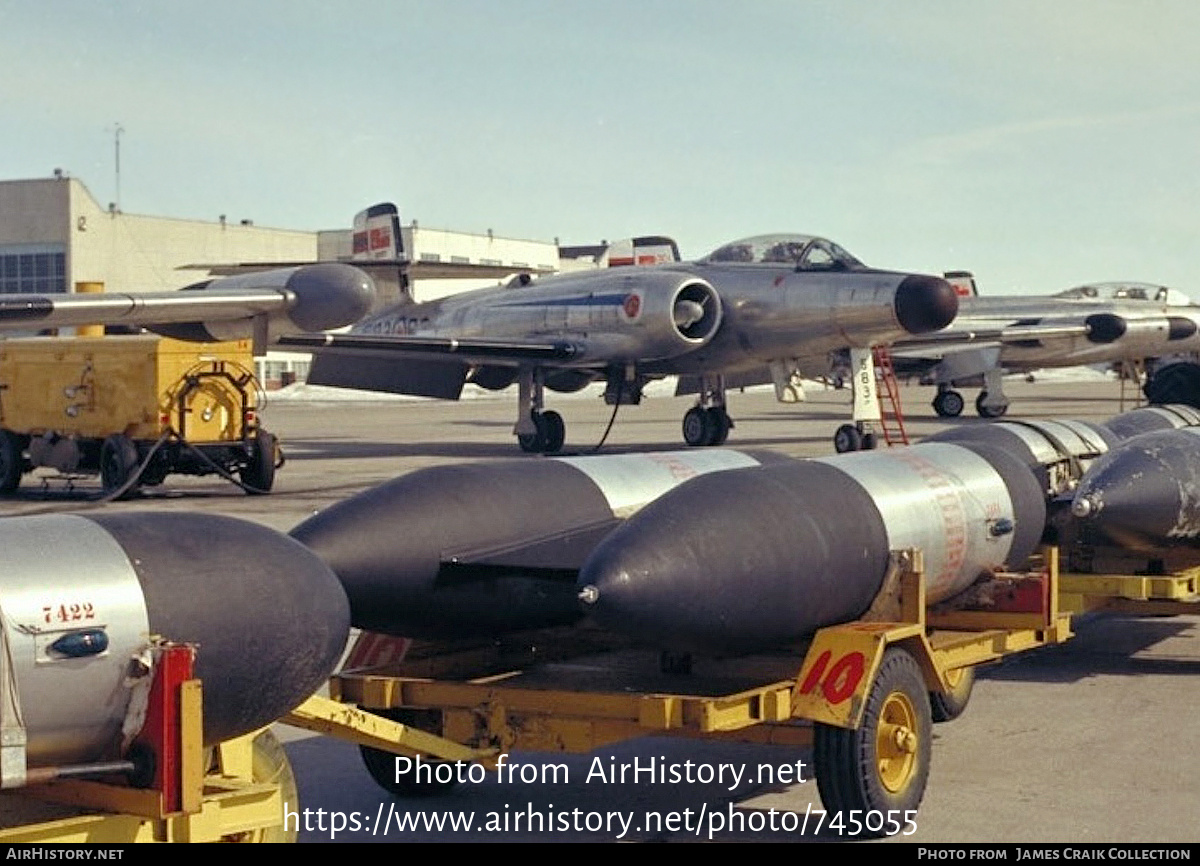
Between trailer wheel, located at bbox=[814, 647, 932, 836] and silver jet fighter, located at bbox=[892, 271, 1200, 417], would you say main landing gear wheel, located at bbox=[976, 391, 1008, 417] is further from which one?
trailer wheel, located at bbox=[814, 647, 932, 836]

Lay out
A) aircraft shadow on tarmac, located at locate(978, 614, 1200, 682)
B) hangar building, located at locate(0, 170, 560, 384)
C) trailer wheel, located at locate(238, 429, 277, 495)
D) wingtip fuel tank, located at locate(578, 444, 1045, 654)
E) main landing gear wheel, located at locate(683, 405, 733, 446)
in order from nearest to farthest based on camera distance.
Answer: wingtip fuel tank, located at locate(578, 444, 1045, 654)
aircraft shadow on tarmac, located at locate(978, 614, 1200, 682)
trailer wheel, located at locate(238, 429, 277, 495)
main landing gear wheel, located at locate(683, 405, 733, 446)
hangar building, located at locate(0, 170, 560, 384)

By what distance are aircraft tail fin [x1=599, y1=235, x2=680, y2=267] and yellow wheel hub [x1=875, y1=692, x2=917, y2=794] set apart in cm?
2815

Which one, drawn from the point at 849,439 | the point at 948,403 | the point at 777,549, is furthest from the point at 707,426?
the point at 777,549

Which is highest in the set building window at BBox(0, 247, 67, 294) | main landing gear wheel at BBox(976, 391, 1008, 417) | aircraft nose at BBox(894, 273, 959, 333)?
building window at BBox(0, 247, 67, 294)

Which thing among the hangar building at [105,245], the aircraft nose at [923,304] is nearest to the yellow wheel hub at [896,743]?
the aircraft nose at [923,304]

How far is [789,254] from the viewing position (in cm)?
2830

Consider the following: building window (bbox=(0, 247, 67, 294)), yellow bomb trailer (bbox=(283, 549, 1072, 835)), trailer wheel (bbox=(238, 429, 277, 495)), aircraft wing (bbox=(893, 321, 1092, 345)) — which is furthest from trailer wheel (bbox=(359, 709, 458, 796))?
building window (bbox=(0, 247, 67, 294))

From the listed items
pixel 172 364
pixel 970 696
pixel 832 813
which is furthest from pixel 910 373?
pixel 832 813

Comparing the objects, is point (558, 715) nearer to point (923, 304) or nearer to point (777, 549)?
point (777, 549)

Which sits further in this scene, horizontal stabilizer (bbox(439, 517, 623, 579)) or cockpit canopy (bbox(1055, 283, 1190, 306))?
cockpit canopy (bbox(1055, 283, 1190, 306))

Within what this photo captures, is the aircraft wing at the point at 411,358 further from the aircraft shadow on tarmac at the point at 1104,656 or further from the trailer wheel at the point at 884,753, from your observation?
the trailer wheel at the point at 884,753

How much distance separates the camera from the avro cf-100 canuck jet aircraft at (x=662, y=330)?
2680cm

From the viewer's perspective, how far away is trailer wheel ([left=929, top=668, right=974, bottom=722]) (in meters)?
9.08

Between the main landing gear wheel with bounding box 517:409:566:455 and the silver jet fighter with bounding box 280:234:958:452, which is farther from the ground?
the silver jet fighter with bounding box 280:234:958:452
